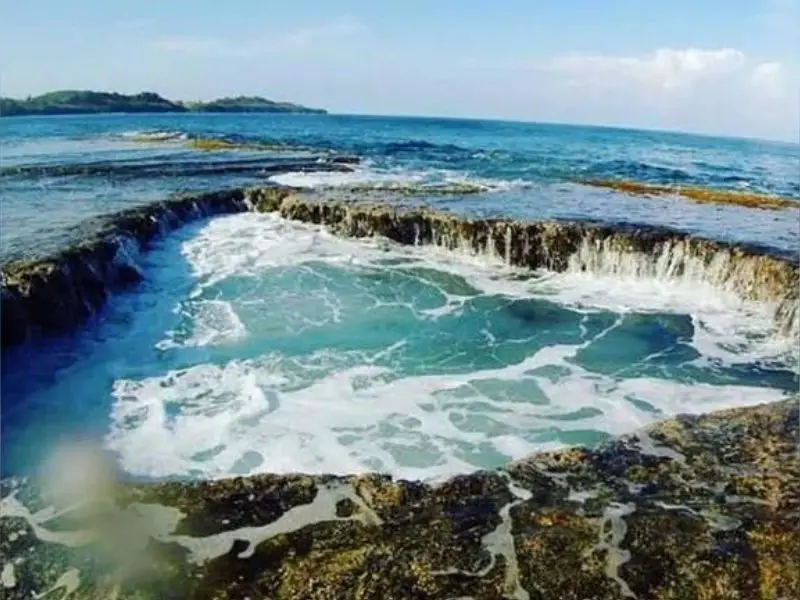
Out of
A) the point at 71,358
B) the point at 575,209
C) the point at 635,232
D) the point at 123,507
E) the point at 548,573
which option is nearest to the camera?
the point at 548,573

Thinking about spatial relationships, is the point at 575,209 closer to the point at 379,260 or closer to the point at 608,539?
the point at 379,260

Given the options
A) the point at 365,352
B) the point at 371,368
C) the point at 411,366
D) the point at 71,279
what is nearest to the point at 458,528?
the point at 371,368

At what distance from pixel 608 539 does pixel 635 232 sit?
44.7ft

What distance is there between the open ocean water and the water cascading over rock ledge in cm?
43

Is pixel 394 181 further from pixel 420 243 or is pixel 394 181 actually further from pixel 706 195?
pixel 706 195

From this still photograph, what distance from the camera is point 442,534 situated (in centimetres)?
721

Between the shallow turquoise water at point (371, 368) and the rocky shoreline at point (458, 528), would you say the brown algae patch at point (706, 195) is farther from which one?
the rocky shoreline at point (458, 528)

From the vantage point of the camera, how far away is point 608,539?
23.6ft

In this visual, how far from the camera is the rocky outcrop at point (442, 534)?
6527 millimetres

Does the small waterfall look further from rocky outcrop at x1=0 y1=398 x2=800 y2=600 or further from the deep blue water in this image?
rocky outcrop at x1=0 y1=398 x2=800 y2=600

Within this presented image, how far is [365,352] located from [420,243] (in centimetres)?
893

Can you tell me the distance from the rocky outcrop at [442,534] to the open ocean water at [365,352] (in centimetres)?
117

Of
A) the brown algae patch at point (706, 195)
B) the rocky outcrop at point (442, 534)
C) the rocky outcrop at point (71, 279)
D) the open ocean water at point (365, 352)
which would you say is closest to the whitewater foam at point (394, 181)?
the open ocean water at point (365, 352)

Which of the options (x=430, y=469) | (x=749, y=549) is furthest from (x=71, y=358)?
(x=749, y=549)
